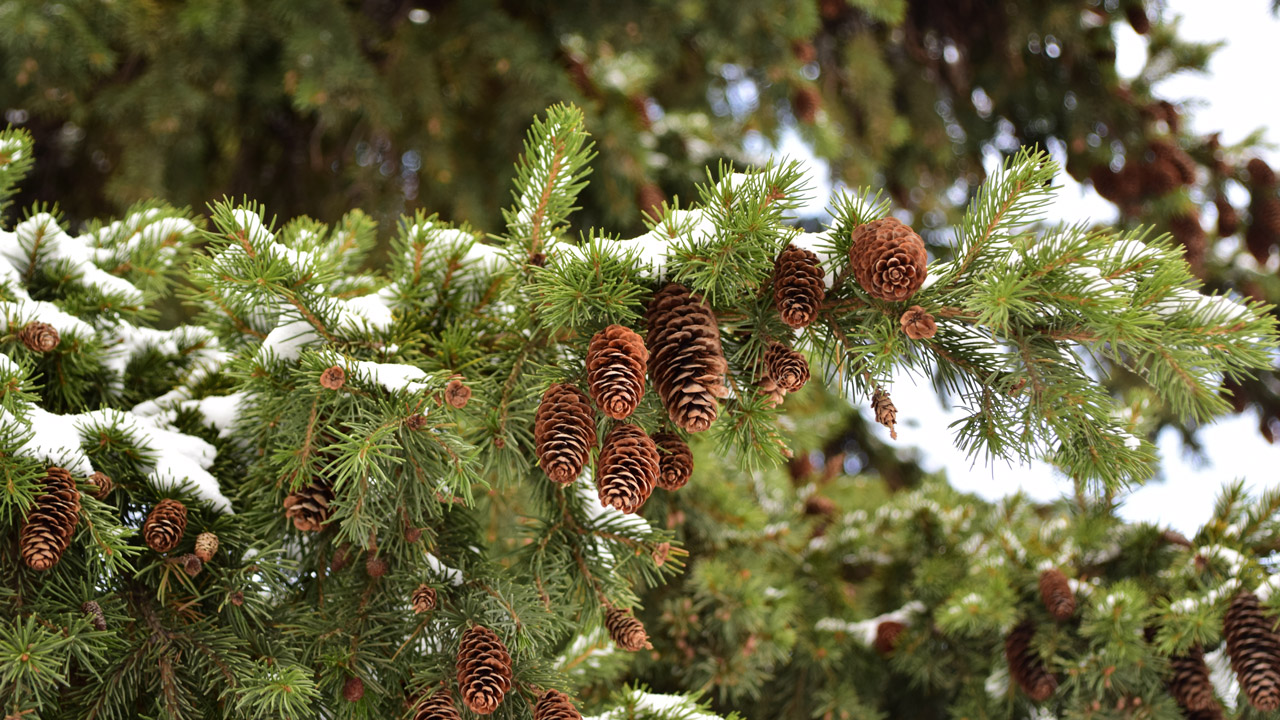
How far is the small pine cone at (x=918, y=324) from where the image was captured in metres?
0.90

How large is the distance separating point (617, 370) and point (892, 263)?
317mm

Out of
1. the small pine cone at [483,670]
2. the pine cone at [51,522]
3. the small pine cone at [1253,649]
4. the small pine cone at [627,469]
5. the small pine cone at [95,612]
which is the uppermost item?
the small pine cone at [627,469]

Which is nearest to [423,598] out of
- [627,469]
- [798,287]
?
[627,469]

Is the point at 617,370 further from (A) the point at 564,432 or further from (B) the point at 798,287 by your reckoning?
(B) the point at 798,287

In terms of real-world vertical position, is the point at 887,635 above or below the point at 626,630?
below

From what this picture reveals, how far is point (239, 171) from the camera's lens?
3.04m

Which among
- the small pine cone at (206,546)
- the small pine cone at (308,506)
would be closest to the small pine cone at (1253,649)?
the small pine cone at (308,506)

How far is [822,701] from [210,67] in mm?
2439

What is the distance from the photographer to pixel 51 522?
3.01 feet

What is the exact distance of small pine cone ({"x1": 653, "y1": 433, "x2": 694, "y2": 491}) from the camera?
1004 mm

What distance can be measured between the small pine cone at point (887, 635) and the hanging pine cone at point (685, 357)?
1165mm

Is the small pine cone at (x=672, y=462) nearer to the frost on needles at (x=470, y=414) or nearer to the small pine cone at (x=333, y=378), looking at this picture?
the frost on needles at (x=470, y=414)

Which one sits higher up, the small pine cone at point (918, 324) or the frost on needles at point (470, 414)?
the small pine cone at point (918, 324)

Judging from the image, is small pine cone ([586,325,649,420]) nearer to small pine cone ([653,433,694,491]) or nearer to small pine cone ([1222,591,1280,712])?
small pine cone ([653,433,694,491])
